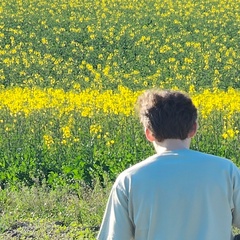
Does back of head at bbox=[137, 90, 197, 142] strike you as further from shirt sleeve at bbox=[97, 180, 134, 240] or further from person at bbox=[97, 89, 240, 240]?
shirt sleeve at bbox=[97, 180, 134, 240]

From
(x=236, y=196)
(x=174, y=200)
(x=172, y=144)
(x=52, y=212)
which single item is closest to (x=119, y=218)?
(x=174, y=200)

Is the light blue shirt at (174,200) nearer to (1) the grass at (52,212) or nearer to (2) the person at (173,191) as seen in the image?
(2) the person at (173,191)

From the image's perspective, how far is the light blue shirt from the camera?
2.87 m

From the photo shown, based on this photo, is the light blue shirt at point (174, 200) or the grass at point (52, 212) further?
the grass at point (52, 212)

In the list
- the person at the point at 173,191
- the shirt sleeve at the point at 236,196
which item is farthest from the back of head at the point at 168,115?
the shirt sleeve at the point at 236,196

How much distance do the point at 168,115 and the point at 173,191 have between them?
0.26m

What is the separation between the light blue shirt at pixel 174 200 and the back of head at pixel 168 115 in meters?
0.07

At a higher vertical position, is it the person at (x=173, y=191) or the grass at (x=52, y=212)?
the person at (x=173, y=191)

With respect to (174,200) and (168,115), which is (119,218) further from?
(168,115)

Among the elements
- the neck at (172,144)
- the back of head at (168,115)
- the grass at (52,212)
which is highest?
the back of head at (168,115)

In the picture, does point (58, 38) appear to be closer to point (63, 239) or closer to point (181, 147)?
point (63, 239)

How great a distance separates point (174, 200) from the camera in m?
2.86

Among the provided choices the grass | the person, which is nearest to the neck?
the person

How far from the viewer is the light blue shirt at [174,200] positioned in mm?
2865
